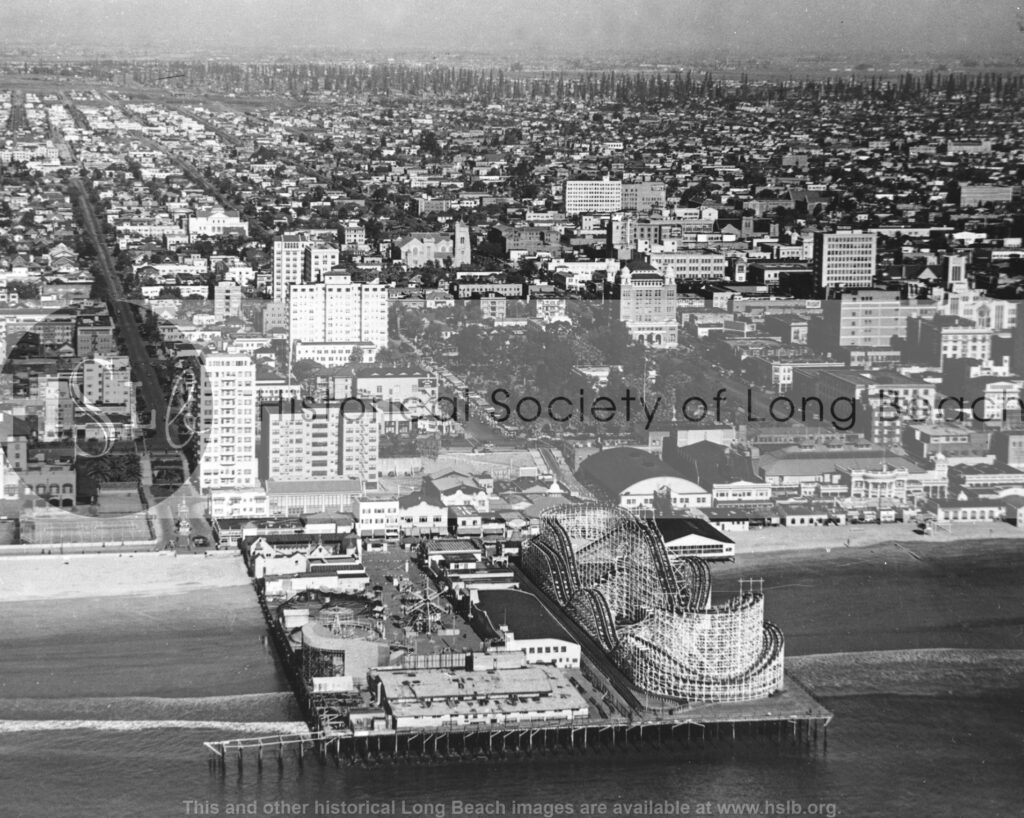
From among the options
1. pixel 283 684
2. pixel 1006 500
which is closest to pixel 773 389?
pixel 1006 500

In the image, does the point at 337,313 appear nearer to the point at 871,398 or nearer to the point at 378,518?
the point at 871,398

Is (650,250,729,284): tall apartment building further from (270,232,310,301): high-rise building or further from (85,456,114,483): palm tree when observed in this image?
(85,456,114,483): palm tree

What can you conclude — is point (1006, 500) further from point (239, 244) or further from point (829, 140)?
point (829, 140)

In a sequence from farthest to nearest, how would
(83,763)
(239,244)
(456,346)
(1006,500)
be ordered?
(239,244), (456,346), (1006,500), (83,763)

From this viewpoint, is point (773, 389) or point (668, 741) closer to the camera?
point (668, 741)

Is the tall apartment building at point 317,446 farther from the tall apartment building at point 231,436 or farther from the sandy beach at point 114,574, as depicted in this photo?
the sandy beach at point 114,574

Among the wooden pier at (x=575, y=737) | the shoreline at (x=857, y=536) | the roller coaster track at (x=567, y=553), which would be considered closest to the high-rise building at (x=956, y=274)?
the shoreline at (x=857, y=536)

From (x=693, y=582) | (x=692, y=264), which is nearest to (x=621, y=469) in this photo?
(x=693, y=582)
